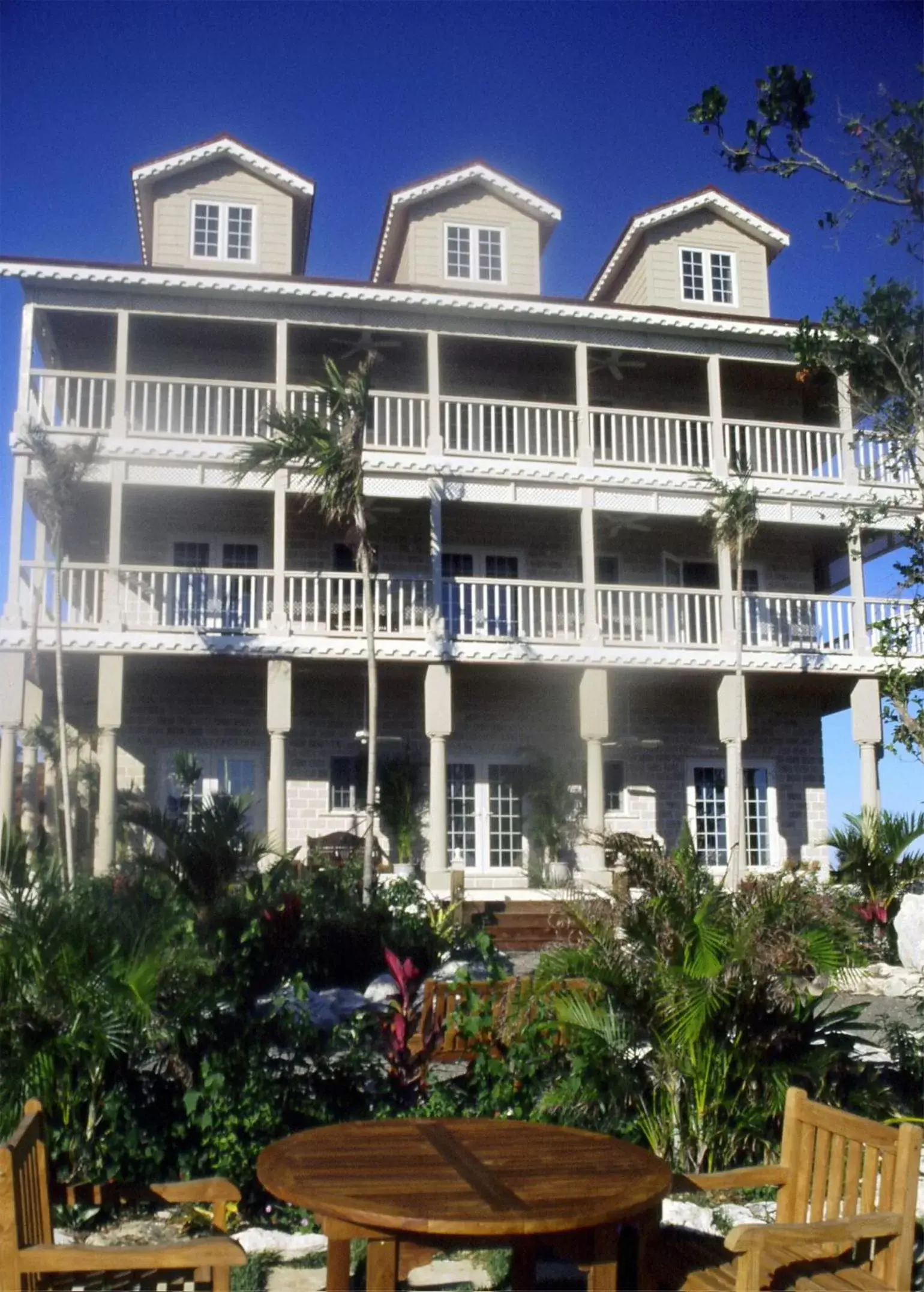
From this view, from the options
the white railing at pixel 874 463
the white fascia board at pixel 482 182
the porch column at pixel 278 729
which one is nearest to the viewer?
the porch column at pixel 278 729

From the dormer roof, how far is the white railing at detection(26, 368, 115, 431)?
8657mm

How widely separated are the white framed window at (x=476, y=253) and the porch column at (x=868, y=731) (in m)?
8.94

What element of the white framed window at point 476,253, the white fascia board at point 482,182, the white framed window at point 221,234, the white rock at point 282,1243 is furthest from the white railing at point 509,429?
the white rock at point 282,1243

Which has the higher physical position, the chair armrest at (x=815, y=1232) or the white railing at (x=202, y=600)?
the white railing at (x=202, y=600)

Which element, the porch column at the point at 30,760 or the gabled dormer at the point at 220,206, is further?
the gabled dormer at the point at 220,206

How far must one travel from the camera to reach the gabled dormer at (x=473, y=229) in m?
21.7

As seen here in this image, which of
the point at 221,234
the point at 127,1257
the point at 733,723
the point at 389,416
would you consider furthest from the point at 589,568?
the point at 127,1257

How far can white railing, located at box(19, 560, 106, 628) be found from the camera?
688 inches

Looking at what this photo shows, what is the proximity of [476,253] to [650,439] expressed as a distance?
4368 mm

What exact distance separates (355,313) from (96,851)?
879 centimetres

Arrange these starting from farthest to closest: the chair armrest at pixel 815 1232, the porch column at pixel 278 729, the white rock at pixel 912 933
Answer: the porch column at pixel 278 729 < the white rock at pixel 912 933 < the chair armrest at pixel 815 1232

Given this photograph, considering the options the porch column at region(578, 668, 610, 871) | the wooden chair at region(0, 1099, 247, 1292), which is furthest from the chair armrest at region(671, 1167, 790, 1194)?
the porch column at region(578, 668, 610, 871)

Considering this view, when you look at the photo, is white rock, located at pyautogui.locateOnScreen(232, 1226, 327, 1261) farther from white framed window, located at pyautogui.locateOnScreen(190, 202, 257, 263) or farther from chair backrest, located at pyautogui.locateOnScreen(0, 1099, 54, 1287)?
white framed window, located at pyautogui.locateOnScreen(190, 202, 257, 263)

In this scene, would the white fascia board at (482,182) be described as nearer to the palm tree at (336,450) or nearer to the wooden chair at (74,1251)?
the palm tree at (336,450)
